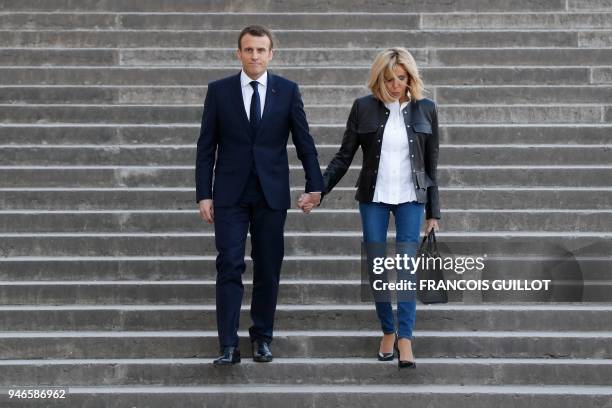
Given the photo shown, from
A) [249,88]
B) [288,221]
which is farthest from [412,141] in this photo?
[288,221]

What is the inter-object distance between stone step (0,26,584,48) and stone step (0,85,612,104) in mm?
935

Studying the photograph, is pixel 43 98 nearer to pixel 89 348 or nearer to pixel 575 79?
pixel 89 348

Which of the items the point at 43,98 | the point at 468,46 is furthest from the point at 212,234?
the point at 468,46

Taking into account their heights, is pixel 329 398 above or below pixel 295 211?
below

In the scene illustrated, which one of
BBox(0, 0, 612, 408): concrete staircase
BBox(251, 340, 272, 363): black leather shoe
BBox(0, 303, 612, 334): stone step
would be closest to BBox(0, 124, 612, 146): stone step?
BBox(0, 0, 612, 408): concrete staircase

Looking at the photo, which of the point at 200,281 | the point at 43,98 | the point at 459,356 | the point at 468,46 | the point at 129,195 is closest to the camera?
the point at 459,356

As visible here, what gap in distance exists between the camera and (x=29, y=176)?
850 centimetres

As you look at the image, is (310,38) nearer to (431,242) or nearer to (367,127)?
(367,127)

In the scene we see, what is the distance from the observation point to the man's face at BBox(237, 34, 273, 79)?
634 centimetres

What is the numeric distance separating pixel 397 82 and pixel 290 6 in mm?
5060

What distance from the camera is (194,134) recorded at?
905cm

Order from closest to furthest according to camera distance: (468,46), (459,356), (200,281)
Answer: (459,356) < (200,281) < (468,46)

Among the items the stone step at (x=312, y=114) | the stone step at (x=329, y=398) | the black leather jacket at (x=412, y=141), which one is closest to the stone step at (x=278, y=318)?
the stone step at (x=329, y=398)

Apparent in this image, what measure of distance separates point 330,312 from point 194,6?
16.2 ft
